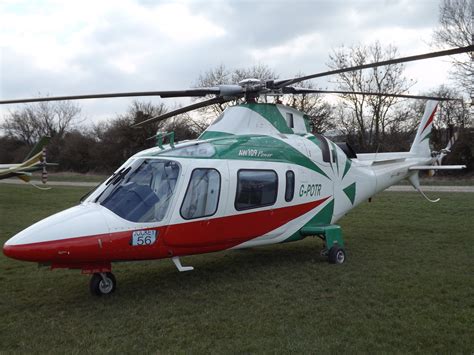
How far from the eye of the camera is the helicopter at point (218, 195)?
18.2 feet

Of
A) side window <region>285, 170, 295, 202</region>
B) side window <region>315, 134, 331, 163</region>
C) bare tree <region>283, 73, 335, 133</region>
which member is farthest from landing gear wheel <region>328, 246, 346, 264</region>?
bare tree <region>283, 73, 335, 133</region>

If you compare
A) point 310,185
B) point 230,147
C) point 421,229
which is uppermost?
point 230,147

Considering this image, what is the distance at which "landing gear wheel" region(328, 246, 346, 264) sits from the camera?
26.6 ft

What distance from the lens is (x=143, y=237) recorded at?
5.91 meters

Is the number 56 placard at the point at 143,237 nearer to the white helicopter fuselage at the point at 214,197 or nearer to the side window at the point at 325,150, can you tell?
the white helicopter fuselage at the point at 214,197

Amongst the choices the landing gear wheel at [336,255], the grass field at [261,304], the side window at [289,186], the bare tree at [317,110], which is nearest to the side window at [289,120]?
the side window at [289,186]

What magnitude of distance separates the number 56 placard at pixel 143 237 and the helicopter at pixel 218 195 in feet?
0.04

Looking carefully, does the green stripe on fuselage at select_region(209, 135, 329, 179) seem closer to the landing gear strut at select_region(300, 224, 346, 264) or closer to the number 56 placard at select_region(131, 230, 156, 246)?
the landing gear strut at select_region(300, 224, 346, 264)

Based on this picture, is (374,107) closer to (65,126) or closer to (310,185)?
(310,185)

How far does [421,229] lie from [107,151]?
41.7 meters

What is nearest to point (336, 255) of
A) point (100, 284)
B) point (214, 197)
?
point (214, 197)

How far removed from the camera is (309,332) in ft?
16.0

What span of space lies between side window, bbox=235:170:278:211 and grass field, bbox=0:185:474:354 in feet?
4.11

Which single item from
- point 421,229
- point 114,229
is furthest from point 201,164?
point 421,229
